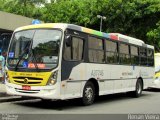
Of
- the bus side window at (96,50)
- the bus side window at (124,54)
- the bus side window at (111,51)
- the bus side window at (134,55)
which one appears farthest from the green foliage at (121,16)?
the bus side window at (96,50)

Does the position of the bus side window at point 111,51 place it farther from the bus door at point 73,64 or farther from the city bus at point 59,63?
the bus door at point 73,64

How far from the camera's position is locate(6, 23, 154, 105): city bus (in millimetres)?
11914

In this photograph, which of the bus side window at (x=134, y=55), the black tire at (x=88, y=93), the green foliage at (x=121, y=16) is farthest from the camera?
the green foliage at (x=121, y=16)

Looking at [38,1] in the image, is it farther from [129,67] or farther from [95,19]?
[129,67]

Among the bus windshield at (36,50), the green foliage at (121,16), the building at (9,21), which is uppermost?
the green foliage at (121,16)

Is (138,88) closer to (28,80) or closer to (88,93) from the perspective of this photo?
(88,93)

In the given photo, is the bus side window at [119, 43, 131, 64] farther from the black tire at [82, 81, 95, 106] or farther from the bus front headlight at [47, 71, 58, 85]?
the bus front headlight at [47, 71, 58, 85]

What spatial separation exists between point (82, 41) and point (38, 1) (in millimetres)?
39637

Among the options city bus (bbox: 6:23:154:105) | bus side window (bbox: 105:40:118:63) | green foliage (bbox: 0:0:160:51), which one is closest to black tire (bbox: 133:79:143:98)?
bus side window (bbox: 105:40:118:63)

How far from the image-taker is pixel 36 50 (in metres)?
12.3

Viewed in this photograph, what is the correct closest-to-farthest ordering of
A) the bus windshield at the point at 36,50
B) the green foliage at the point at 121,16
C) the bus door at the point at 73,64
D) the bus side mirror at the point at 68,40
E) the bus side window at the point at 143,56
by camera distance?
1. the bus windshield at the point at 36,50
2. the bus door at the point at 73,64
3. the bus side mirror at the point at 68,40
4. the bus side window at the point at 143,56
5. the green foliage at the point at 121,16

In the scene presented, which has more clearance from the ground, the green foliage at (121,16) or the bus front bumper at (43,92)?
the green foliage at (121,16)

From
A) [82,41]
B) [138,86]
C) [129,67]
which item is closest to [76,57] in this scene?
[82,41]

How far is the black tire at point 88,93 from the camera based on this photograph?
43.7 ft
